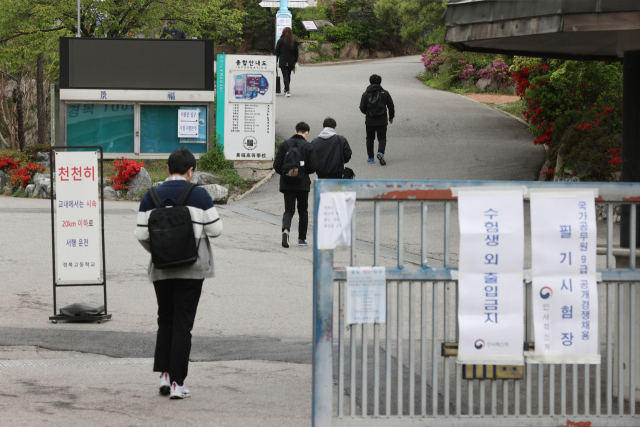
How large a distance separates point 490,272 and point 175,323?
7.05 ft

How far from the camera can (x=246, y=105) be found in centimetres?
1634

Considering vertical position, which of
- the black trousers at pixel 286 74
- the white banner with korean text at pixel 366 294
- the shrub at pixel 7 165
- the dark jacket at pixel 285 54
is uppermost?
the dark jacket at pixel 285 54

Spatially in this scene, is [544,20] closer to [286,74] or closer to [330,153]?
[330,153]

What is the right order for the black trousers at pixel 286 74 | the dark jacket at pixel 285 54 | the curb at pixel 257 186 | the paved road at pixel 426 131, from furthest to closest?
the black trousers at pixel 286 74 < the dark jacket at pixel 285 54 < the paved road at pixel 426 131 < the curb at pixel 257 186

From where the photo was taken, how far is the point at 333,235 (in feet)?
12.0

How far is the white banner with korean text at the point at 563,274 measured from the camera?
3686mm

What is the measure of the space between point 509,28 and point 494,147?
13208 millimetres

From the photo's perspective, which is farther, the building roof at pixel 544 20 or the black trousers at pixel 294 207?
the black trousers at pixel 294 207

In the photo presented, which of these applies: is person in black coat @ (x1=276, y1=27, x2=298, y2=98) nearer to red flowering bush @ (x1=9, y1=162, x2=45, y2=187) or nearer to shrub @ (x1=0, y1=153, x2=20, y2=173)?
red flowering bush @ (x1=9, y1=162, x2=45, y2=187)

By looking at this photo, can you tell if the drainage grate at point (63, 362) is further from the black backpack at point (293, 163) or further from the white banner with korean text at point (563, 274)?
the black backpack at point (293, 163)

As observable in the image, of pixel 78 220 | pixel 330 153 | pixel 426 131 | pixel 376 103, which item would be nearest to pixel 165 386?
pixel 78 220

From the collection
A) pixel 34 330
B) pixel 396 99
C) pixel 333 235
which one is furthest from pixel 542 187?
pixel 396 99

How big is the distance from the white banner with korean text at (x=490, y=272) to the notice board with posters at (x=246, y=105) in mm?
12896

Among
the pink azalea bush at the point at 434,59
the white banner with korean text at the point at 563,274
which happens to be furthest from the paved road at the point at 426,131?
the white banner with korean text at the point at 563,274
